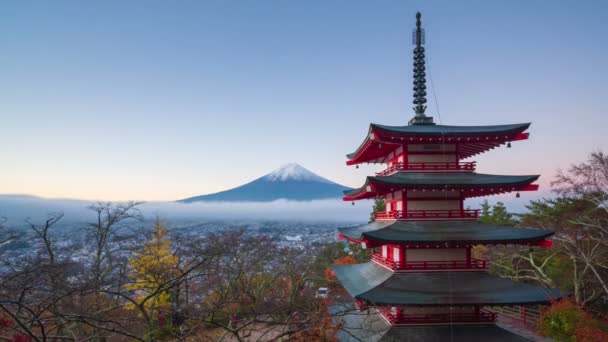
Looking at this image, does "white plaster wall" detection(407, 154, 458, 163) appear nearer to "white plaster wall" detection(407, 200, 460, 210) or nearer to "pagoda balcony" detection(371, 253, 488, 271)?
"white plaster wall" detection(407, 200, 460, 210)

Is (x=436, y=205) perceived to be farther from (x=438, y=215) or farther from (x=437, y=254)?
(x=437, y=254)

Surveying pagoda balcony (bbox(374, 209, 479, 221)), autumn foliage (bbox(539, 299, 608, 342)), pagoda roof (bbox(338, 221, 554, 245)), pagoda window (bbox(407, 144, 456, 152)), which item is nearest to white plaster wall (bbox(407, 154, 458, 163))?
pagoda window (bbox(407, 144, 456, 152))

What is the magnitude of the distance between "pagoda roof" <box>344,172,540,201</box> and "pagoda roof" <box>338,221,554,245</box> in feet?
4.12

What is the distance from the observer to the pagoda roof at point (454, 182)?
11.9 metres

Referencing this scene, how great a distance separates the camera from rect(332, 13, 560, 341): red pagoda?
37.7ft

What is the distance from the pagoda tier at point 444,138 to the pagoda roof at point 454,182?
0.88 m

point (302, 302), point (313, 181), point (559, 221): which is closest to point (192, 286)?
point (302, 302)

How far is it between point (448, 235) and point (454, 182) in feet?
5.66

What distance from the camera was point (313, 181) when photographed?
16262cm

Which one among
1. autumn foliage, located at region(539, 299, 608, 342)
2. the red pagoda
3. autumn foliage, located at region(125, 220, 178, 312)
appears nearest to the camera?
the red pagoda

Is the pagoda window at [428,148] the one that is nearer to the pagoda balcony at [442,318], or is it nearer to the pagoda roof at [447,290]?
the pagoda roof at [447,290]

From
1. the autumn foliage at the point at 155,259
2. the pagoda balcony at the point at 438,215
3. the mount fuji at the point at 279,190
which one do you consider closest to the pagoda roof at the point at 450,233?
the pagoda balcony at the point at 438,215

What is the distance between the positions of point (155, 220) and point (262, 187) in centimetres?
12382

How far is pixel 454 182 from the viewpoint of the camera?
1227 cm
